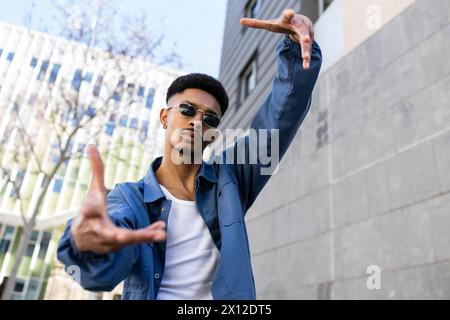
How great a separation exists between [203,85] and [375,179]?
390 centimetres

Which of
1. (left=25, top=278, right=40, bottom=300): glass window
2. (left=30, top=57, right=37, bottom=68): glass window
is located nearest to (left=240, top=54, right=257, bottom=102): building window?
(left=30, top=57, right=37, bottom=68): glass window

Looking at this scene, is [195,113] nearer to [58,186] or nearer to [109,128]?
[109,128]

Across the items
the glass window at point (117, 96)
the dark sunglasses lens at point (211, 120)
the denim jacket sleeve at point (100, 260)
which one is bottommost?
the denim jacket sleeve at point (100, 260)

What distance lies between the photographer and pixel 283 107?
1934 millimetres

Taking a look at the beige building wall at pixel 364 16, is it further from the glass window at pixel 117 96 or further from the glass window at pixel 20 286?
the glass window at pixel 20 286

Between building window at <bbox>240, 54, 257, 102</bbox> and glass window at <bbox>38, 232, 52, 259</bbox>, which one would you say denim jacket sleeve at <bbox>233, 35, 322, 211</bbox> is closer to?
building window at <bbox>240, 54, 257, 102</bbox>

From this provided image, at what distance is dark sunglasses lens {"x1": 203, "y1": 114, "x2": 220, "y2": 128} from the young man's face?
16mm

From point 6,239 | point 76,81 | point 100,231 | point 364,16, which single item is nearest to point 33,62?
point 76,81

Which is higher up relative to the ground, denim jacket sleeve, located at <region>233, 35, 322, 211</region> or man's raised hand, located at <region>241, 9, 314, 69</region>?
man's raised hand, located at <region>241, 9, 314, 69</region>

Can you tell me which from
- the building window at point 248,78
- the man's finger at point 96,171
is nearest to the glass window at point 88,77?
the building window at point 248,78

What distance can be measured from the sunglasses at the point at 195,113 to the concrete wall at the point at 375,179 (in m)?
3.34

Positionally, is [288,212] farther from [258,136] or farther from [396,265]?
[258,136]

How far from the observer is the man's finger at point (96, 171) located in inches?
42.1

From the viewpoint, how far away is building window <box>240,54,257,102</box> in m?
11.3
